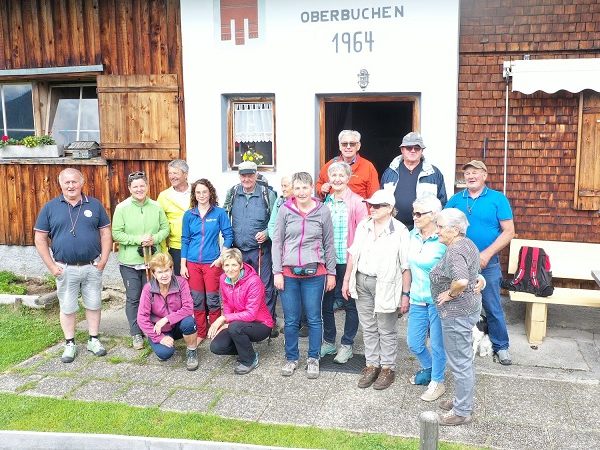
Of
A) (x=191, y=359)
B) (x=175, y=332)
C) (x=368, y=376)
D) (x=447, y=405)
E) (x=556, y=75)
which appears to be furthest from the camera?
(x=556, y=75)

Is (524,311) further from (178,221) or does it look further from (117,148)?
(117,148)

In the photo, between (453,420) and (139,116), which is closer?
(453,420)

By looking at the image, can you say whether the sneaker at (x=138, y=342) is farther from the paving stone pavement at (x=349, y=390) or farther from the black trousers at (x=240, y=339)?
the black trousers at (x=240, y=339)

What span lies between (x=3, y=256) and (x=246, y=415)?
542 centimetres

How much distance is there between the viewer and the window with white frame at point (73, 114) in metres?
8.56

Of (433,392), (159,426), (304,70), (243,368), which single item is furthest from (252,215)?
(433,392)

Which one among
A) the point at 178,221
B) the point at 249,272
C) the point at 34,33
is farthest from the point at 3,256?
the point at 249,272

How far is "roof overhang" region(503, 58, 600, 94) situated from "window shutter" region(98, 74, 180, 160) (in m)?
3.97

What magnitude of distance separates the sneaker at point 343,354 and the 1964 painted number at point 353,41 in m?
3.28

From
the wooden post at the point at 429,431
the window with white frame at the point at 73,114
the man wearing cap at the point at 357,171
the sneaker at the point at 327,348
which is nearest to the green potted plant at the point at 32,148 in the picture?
the window with white frame at the point at 73,114

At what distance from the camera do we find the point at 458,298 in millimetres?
4414

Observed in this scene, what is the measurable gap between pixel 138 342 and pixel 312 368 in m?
1.87

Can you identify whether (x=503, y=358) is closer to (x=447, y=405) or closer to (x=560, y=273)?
(x=447, y=405)

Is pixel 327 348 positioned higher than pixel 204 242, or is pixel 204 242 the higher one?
pixel 204 242
